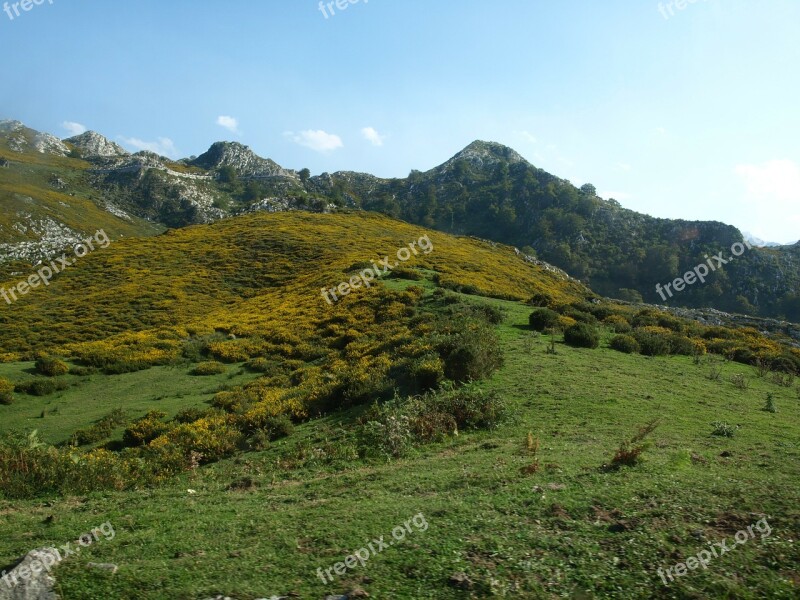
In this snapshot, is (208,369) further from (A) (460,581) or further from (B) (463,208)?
(B) (463,208)

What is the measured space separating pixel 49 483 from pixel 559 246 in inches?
4245

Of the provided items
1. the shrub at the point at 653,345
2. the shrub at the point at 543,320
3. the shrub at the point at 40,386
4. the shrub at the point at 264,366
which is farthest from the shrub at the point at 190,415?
the shrub at the point at 653,345

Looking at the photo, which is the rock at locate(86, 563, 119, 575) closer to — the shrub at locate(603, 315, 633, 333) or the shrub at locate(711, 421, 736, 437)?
the shrub at locate(711, 421, 736, 437)

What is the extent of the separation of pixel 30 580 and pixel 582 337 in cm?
2233

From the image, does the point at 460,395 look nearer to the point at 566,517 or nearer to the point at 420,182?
the point at 566,517

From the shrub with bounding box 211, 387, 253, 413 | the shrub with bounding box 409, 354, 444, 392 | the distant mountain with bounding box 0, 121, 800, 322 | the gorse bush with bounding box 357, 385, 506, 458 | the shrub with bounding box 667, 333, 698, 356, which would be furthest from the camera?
the distant mountain with bounding box 0, 121, 800, 322

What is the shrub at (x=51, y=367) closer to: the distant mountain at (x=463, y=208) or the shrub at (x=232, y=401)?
the shrub at (x=232, y=401)

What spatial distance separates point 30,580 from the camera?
Result: 6.30 metres

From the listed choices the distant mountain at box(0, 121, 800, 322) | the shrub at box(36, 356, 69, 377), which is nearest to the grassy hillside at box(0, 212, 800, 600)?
the shrub at box(36, 356, 69, 377)

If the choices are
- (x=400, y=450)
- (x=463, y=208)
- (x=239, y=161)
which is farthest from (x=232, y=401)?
(x=239, y=161)

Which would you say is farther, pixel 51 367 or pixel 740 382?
pixel 51 367

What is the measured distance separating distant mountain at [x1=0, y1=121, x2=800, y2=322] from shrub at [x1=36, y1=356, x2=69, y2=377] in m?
37.6

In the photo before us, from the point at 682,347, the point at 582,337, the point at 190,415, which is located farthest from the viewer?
the point at 682,347

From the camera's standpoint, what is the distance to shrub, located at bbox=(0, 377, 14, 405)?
2112cm
